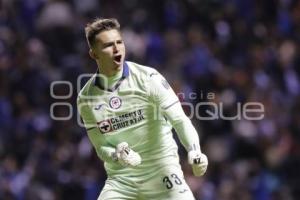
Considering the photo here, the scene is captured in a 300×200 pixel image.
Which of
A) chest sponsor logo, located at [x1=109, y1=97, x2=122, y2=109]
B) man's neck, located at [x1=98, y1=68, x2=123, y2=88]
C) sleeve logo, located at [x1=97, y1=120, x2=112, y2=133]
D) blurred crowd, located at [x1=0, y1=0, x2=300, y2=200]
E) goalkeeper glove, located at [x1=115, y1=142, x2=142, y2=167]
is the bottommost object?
blurred crowd, located at [x1=0, y1=0, x2=300, y2=200]

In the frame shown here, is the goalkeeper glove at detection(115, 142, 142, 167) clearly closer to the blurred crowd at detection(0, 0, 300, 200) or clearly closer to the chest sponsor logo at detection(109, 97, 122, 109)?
the chest sponsor logo at detection(109, 97, 122, 109)

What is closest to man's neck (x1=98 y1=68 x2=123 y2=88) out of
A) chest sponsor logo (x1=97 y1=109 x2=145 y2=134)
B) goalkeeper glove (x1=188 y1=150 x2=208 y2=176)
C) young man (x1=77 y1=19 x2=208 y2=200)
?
young man (x1=77 y1=19 x2=208 y2=200)

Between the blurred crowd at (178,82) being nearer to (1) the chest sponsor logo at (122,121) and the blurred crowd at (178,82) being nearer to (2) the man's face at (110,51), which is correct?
(1) the chest sponsor logo at (122,121)

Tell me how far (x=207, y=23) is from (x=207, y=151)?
2.74 meters

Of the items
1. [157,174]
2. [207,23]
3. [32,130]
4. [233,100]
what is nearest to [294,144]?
[233,100]

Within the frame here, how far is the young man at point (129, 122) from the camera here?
714cm

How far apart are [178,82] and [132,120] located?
20.2ft

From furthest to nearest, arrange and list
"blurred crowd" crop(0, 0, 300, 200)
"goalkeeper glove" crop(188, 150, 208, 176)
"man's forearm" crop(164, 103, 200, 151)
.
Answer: "blurred crowd" crop(0, 0, 300, 200)
"man's forearm" crop(164, 103, 200, 151)
"goalkeeper glove" crop(188, 150, 208, 176)

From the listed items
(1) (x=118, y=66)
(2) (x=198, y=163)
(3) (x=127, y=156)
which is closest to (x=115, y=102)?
(1) (x=118, y=66)

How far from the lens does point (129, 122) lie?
7199mm

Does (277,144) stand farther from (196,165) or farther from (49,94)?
(196,165)

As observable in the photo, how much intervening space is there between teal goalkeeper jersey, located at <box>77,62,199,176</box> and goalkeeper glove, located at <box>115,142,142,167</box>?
0.25m

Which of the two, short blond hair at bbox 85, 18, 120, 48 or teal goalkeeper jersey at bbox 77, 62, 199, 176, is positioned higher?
short blond hair at bbox 85, 18, 120, 48

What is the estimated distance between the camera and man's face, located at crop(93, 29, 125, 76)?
716 cm
